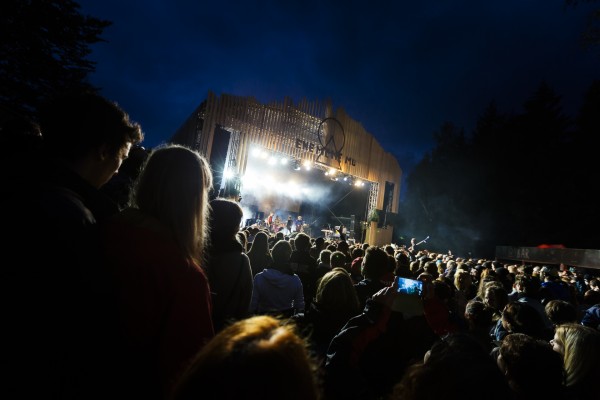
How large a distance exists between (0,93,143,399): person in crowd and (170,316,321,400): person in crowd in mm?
495

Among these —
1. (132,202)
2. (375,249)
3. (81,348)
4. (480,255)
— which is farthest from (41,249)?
(480,255)

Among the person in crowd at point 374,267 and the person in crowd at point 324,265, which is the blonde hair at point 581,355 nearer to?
the person in crowd at point 374,267

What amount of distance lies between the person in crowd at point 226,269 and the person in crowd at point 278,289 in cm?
144

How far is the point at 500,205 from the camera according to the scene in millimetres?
30016

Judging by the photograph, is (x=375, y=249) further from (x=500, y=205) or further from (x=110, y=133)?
(x=500, y=205)

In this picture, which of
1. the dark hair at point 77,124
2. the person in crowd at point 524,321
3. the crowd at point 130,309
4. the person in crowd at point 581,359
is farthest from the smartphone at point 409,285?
the dark hair at point 77,124

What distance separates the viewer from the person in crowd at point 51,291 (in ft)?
2.77

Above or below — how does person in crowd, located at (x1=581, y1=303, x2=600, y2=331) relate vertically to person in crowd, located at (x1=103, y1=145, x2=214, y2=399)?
below

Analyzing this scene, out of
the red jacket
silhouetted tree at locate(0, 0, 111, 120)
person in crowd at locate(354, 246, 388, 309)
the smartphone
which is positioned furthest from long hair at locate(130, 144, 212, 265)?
silhouetted tree at locate(0, 0, 111, 120)

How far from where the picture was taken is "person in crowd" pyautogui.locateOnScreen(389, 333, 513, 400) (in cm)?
94

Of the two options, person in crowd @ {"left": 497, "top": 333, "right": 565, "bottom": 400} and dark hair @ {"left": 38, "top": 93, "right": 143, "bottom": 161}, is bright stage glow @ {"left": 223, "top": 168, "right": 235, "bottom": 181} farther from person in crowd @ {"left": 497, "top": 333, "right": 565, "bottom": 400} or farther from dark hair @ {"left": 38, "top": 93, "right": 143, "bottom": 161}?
person in crowd @ {"left": 497, "top": 333, "right": 565, "bottom": 400}

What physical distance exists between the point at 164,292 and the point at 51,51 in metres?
23.6

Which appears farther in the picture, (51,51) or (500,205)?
(500,205)

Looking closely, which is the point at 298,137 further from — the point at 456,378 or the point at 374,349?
the point at 456,378
